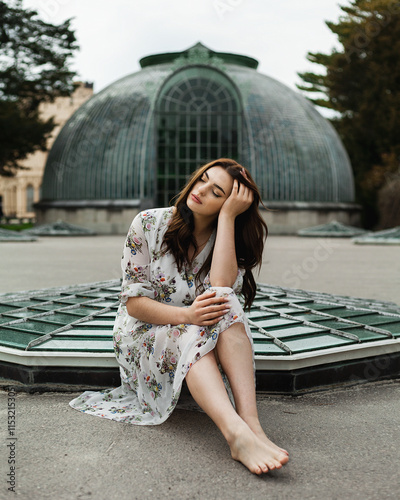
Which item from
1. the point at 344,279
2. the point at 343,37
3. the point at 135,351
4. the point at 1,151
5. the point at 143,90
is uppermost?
the point at 343,37

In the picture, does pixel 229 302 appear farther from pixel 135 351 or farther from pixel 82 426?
pixel 82 426

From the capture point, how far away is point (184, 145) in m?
25.6

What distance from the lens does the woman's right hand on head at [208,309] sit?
102 inches

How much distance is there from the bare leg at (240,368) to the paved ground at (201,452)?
180 mm

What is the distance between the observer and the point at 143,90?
85.9 ft

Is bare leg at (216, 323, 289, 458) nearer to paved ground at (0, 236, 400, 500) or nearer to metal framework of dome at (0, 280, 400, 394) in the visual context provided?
→ paved ground at (0, 236, 400, 500)

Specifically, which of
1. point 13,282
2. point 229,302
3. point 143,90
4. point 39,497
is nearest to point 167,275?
point 229,302

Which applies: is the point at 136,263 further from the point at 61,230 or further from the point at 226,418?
the point at 61,230

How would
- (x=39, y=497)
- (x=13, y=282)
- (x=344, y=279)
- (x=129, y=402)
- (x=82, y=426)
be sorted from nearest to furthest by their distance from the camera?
(x=39, y=497)
(x=82, y=426)
(x=129, y=402)
(x=13, y=282)
(x=344, y=279)

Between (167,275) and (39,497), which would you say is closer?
(39,497)

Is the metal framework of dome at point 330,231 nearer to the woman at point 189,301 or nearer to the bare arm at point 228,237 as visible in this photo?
the woman at point 189,301

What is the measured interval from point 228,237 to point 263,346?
798mm

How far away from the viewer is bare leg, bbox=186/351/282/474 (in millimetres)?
2174

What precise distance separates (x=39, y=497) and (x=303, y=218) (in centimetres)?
2489
